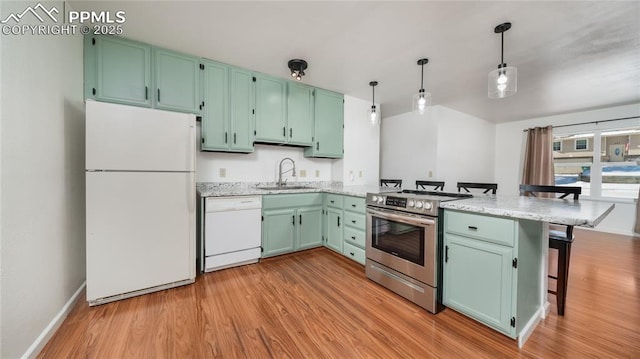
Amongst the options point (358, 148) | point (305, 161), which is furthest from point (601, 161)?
point (305, 161)

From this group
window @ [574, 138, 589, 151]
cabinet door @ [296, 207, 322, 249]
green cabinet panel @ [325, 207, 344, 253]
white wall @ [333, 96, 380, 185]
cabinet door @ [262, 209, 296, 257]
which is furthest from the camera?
window @ [574, 138, 589, 151]

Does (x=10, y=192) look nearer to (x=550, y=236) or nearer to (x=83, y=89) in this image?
(x=83, y=89)

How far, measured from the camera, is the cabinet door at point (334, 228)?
2871 millimetres

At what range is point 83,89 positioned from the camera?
2033 millimetres

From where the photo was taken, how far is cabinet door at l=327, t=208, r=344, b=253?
2871 mm

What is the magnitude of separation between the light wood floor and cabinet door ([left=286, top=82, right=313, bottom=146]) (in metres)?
1.87

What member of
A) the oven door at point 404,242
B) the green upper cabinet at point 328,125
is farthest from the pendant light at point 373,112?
the oven door at point 404,242

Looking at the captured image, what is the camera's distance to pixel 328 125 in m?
3.56

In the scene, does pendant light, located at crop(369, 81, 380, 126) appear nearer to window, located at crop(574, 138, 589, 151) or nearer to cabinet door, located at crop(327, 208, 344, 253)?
cabinet door, located at crop(327, 208, 344, 253)

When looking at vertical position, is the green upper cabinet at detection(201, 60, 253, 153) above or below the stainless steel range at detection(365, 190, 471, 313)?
above

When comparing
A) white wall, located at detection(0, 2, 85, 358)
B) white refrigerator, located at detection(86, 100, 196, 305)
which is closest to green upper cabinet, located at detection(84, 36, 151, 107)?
white wall, located at detection(0, 2, 85, 358)

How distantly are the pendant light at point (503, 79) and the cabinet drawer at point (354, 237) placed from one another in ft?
5.85

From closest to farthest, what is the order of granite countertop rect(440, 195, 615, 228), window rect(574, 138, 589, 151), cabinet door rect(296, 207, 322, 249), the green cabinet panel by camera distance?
granite countertop rect(440, 195, 615, 228)
the green cabinet panel
cabinet door rect(296, 207, 322, 249)
window rect(574, 138, 589, 151)

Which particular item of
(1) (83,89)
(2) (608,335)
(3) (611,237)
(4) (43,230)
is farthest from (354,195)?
(3) (611,237)
